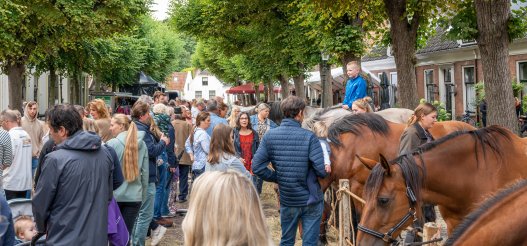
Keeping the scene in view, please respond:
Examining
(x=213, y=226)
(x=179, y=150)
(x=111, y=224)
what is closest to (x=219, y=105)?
(x=179, y=150)

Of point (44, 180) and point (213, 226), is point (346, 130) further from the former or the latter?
point (213, 226)

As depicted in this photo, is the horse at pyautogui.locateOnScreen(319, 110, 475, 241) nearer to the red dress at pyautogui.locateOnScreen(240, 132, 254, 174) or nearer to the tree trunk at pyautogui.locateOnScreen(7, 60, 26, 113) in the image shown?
the red dress at pyautogui.locateOnScreen(240, 132, 254, 174)

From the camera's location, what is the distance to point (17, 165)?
9344 millimetres

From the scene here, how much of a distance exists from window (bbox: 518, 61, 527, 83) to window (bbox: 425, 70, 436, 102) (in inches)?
289

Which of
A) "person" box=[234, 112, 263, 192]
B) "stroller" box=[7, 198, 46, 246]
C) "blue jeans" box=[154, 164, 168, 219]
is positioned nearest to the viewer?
"stroller" box=[7, 198, 46, 246]

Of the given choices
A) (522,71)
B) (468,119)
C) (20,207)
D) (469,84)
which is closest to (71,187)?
(20,207)

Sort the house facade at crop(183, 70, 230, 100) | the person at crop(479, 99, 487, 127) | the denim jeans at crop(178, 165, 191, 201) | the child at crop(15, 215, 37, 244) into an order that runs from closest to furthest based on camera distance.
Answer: the child at crop(15, 215, 37, 244)
the denim jeans at crop(178, 165, 191, 201)
the person at crop(479, 99, 487, 127)
the house facade at crop(183, 70, 230, 100)

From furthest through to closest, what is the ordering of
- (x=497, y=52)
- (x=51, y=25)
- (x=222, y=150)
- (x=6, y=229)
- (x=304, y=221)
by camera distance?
(x=51, y=25)
(x=497, y=52)
(x=222, y=150)
(x=304, y=221)
(x=6, y=229)

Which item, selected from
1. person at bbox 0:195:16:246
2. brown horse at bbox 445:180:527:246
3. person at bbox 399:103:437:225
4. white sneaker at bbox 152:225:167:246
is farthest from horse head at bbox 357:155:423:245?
white sneaker at bbox 152:225:167:246

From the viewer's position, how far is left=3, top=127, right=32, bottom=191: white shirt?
9.33m

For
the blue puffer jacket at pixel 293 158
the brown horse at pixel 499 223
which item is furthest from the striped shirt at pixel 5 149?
the brown horse at pixel 499 223

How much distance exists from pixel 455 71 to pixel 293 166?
2716cm

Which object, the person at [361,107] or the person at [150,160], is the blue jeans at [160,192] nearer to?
the person at [150,160]

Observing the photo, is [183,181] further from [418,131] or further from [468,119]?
[468,119]
